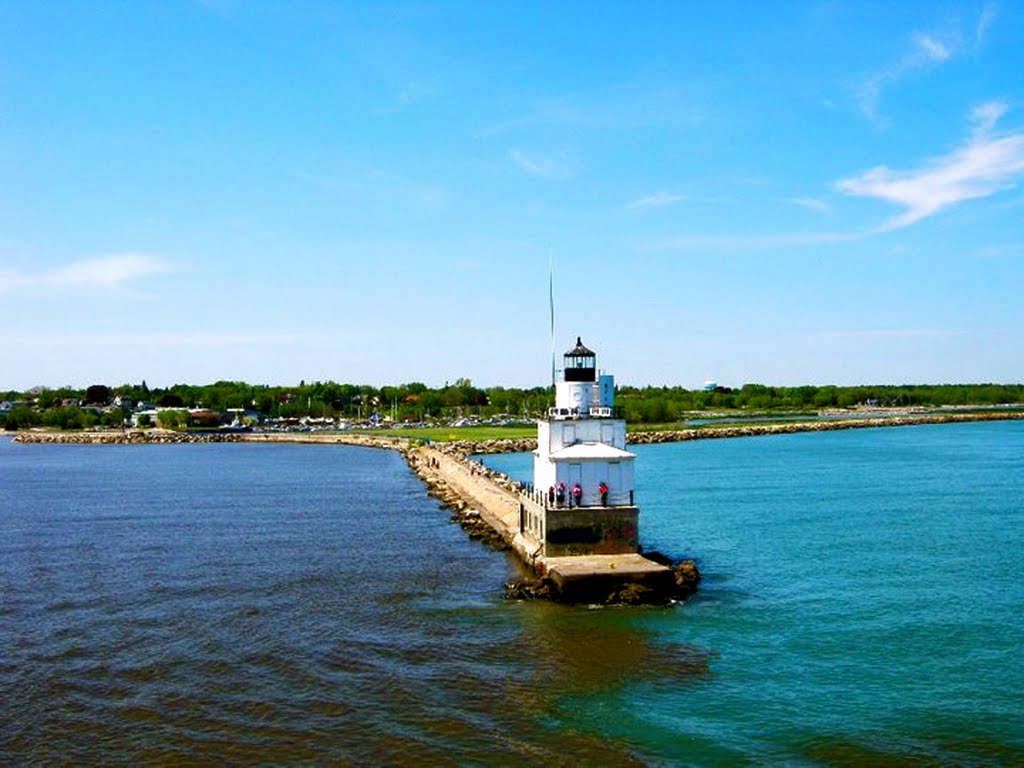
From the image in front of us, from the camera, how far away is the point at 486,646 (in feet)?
79.5

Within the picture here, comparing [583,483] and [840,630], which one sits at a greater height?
[583,483]

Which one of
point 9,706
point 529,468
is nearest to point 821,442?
point 529,468

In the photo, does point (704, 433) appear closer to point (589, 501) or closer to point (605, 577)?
point (589, 501)

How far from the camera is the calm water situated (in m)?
18.4

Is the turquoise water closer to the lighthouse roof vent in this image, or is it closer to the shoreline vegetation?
the lighthouse roof vent

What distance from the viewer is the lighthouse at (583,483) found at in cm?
3103

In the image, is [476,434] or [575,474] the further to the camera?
[476,434]

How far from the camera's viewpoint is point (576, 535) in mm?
31062

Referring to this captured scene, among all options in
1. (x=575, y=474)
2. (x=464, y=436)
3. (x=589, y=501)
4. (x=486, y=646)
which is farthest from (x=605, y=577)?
(x=464, y=436)

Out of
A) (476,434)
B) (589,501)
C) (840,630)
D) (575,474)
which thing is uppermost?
(575,474)

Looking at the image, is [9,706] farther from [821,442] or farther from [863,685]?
[821,442]

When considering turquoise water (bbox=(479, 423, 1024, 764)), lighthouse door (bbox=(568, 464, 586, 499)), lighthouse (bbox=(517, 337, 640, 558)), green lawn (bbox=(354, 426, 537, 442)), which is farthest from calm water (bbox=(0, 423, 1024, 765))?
green lawn (bbox=(354, 426, 537, 442))

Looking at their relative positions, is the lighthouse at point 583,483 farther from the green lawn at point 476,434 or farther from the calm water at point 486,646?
the green lawn at point 476,434

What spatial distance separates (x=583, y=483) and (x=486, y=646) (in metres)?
8.58
